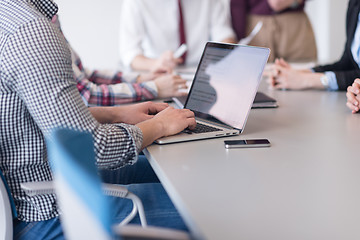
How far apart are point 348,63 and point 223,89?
915 mm

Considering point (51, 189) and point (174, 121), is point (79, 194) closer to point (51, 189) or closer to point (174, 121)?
point (51, 189)

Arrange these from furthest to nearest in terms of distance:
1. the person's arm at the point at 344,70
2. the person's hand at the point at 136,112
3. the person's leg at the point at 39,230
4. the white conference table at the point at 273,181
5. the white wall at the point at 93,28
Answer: the white wall at the point at 93,28, the person's arm at the point at 344,70, the person's hand at the point at 136,112, the person's leg at the point at 39,230, the white conference table at the point at 273,181

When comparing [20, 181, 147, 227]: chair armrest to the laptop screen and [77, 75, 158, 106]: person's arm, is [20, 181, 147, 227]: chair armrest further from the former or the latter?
[77, 75, 158, 106]: person's arm

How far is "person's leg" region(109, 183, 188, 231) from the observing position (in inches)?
42.2

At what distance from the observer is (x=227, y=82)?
1278mm

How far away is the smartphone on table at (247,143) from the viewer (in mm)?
1082

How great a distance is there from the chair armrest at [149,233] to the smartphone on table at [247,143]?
58cm

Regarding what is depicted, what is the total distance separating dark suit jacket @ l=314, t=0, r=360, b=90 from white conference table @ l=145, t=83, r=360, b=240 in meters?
0.45

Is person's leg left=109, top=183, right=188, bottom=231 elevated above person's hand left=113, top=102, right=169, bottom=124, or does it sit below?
below

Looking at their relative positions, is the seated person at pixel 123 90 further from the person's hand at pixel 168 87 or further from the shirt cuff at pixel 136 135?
the shirt cuff at pixel 136 135

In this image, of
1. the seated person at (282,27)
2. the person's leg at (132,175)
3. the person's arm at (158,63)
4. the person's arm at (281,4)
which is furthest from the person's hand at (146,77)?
the person's arm at (281,4)

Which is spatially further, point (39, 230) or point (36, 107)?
point (39, 230)

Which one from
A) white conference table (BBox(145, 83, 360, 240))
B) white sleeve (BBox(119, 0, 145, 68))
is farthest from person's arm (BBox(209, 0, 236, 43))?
white conference table (BBox(145, 83, 360, 240))

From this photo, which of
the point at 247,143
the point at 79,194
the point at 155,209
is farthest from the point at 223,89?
the point at 79,194
